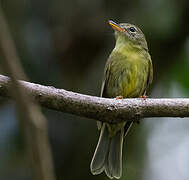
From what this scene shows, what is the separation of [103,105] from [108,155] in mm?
1602

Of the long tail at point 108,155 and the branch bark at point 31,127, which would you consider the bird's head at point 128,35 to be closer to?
the long tail at point 108,155

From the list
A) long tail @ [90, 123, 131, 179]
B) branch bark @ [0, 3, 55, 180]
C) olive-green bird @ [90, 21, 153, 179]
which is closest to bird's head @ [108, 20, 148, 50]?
olive-green bird @ [90, 21, 153, 179]

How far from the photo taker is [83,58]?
5352 millimetres

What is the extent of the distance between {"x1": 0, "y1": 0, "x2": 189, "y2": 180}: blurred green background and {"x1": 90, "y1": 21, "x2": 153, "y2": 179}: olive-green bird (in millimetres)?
547

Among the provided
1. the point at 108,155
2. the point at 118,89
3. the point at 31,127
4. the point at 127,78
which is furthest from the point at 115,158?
the point at 31,127

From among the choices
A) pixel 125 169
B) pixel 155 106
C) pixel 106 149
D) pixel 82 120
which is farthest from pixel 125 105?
pixel 125 169

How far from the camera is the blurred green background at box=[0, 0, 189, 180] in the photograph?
4898mm

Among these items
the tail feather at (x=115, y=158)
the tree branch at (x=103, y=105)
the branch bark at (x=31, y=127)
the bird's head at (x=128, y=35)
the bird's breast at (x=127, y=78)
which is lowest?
the tail feather at (x=115, y=158)

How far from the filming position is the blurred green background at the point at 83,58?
4898 mm

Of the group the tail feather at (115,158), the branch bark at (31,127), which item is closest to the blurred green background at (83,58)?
the tail feather at (115,158)

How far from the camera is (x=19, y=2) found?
5594mm

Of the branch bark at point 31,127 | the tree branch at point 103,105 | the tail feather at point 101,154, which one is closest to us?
the branch bark at point 31,127

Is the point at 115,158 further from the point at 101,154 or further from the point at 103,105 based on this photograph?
the point at 103,105

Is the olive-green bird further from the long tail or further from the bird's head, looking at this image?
the bird's head
